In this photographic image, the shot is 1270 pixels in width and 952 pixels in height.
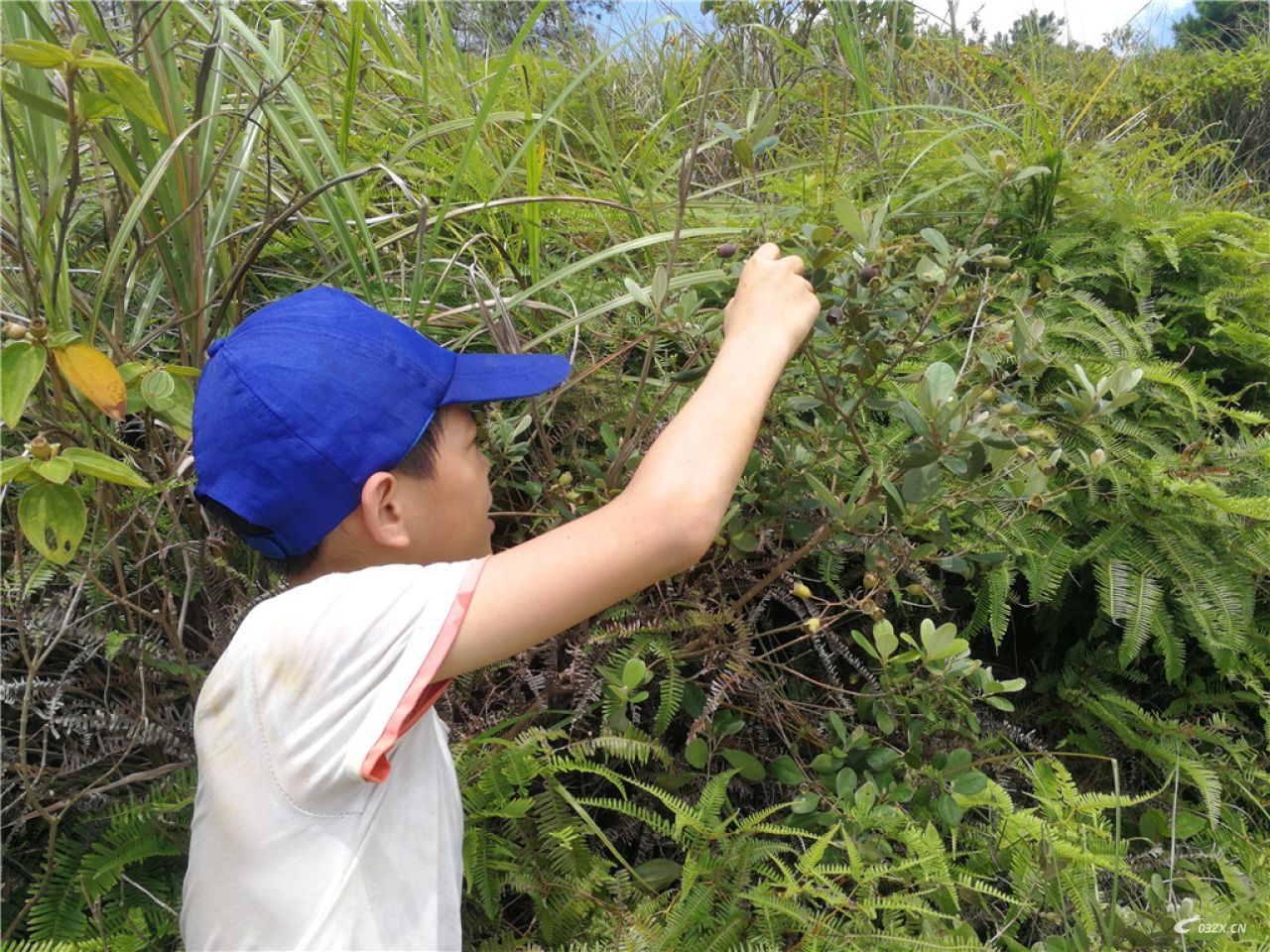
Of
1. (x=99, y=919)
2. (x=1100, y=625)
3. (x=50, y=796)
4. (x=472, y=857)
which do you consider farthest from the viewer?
(x=1100, y=625)

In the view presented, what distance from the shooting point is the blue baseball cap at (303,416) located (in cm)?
142

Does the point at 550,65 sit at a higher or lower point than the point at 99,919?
higher

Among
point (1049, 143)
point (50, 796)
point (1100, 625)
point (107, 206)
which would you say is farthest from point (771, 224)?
point (50, 796)

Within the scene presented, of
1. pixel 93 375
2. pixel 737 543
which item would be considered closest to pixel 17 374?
pixel 93 375

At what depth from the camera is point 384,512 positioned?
4.88 feet

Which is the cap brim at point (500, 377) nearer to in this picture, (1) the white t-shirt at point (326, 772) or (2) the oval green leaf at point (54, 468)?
(1) the white t-shirt at point (326, 772)

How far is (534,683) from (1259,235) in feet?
8.18

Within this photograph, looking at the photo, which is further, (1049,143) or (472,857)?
(1049,143)

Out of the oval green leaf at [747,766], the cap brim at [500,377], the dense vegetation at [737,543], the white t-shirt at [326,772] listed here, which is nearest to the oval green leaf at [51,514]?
the dense vegetation at [737,543]

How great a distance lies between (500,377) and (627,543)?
1.51 feet

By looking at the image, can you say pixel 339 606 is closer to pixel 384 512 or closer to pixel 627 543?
pixel 384 512

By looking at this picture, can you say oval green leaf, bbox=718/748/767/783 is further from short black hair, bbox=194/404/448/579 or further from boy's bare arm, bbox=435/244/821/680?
short black hair, bbox=194/404/448/579

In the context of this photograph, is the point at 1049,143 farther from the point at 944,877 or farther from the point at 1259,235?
the point at 944,877

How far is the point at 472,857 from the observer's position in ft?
6.10
